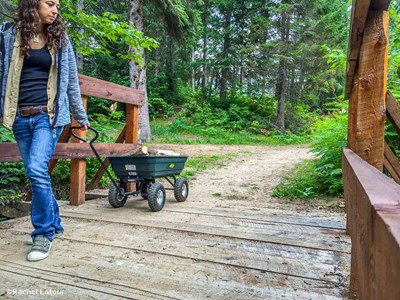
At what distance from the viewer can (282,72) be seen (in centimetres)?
1508

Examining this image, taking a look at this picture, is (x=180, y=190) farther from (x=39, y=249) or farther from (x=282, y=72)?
(x=282, y=72)

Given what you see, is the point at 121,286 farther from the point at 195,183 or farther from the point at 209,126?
the point at 209,126

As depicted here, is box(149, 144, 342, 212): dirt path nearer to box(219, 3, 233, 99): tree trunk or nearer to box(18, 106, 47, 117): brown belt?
box(18, 106, 47, 117): brown belt

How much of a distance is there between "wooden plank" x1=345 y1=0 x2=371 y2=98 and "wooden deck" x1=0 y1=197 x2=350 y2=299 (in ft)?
4.36

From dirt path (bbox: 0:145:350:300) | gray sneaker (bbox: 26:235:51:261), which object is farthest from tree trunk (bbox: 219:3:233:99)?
gray sneaker (bbox: 26:235:51:261)

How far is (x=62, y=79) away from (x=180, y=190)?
215 centimetres

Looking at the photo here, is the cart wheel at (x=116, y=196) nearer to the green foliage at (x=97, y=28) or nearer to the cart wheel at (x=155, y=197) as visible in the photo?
the cart wheel at (x=155, y=197)

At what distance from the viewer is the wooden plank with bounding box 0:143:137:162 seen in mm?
2852

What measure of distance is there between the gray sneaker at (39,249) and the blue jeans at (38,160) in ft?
0.17

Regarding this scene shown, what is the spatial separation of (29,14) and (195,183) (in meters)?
4.11

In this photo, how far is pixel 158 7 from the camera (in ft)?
36.7

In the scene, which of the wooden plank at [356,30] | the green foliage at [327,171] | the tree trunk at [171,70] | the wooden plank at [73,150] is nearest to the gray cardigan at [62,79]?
the wooden plank at [73,150]

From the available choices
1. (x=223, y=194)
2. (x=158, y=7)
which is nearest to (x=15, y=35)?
(x=223, y=194)

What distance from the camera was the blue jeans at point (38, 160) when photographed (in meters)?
2.29
